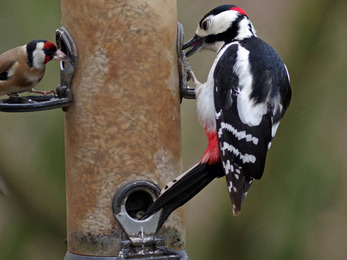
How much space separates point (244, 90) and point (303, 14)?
183 cm

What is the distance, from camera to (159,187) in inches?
113

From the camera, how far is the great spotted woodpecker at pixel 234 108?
9.04 ft

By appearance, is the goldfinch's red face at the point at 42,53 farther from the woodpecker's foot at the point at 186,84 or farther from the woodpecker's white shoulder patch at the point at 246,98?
the woodpecker's white shoulder patch at the point at 246,98

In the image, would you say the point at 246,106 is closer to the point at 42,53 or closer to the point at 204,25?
the point at 204,25

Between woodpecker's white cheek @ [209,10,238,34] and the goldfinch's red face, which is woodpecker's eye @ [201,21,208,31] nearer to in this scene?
woodpecker's white cheek @ [209,10,238,34]

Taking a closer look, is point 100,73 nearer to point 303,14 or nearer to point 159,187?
point 159,187

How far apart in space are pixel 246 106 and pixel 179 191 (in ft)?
1.73

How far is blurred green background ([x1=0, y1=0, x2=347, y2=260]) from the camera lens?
432 cm

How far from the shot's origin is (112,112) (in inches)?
113

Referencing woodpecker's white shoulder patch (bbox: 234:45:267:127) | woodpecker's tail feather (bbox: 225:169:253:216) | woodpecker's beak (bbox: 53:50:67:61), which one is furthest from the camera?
woodpecker's beak (bbox: 53:50:67:61)

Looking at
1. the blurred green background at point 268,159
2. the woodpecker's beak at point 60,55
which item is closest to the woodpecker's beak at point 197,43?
the woodpecker's beak at point 60,55

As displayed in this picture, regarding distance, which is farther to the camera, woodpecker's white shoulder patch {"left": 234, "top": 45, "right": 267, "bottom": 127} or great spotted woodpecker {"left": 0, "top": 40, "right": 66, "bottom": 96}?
great spotted woodpecker {"left": 0, "top": 40, "right": 66, "bottom": 96}

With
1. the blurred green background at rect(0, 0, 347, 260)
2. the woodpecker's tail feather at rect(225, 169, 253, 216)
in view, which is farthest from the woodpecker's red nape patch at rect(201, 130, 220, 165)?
the blurred green background at rect(0, 0, 347, 260)

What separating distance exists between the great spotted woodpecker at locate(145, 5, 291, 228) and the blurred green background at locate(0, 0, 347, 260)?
43.4 inches
